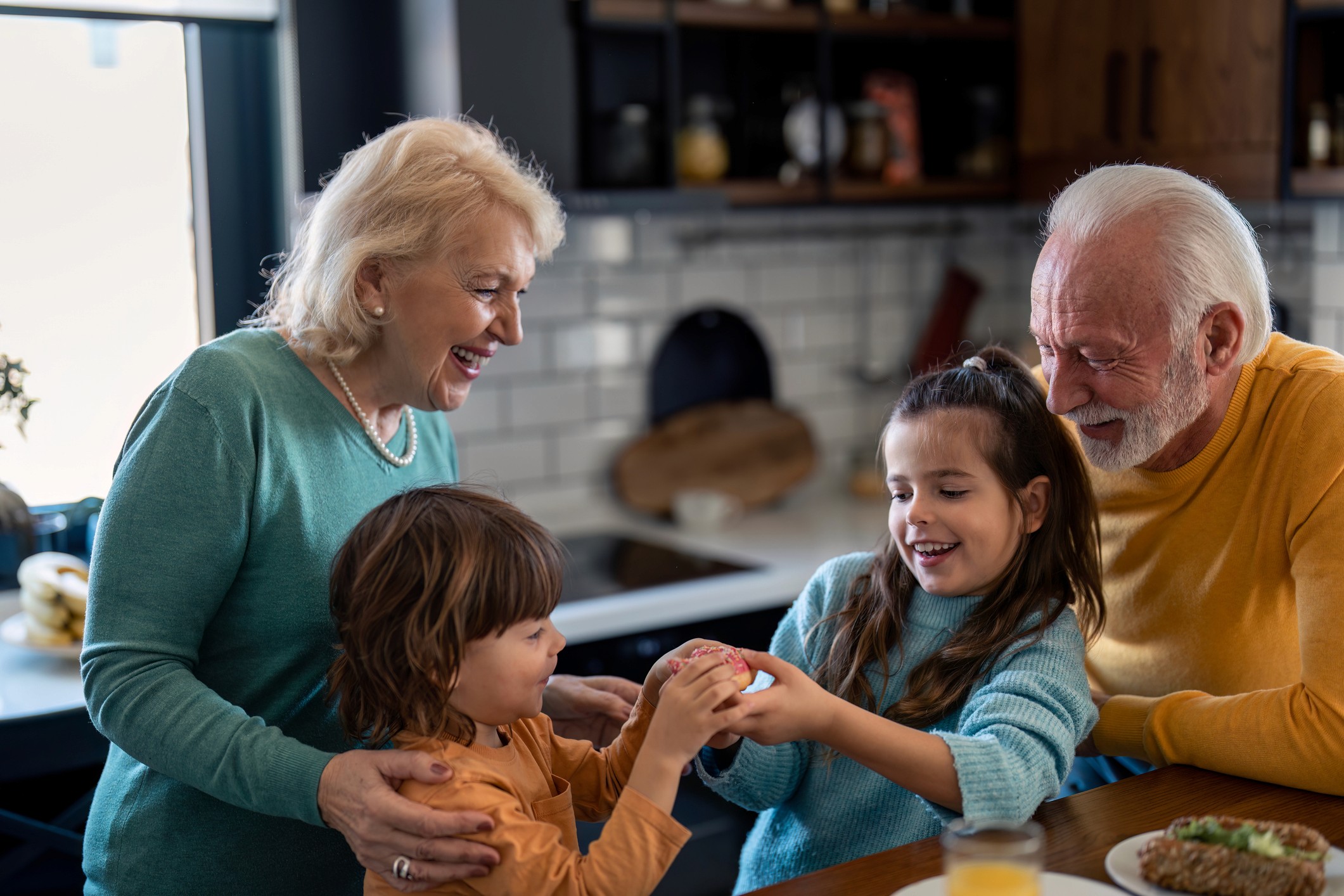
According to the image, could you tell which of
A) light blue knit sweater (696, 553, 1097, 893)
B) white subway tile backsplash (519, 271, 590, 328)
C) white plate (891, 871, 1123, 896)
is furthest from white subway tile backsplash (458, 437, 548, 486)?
white plate (891, 871, 1123, 896)

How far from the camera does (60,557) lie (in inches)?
94.1

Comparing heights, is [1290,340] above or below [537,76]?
below

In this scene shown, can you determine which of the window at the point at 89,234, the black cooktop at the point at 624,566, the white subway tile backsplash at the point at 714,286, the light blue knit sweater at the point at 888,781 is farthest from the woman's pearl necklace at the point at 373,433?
the white subway tile backsplash at the point at 714,286

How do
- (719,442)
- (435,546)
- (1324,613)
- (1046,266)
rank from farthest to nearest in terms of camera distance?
(719,442) → (1046,266) → (1324,613) → (435,546)

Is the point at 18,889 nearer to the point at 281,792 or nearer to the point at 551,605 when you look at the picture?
the point at 281,792

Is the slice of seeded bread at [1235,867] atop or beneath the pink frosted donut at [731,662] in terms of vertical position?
beneath

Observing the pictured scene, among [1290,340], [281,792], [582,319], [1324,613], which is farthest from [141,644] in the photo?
[582,319]

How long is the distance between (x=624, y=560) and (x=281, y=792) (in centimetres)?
173

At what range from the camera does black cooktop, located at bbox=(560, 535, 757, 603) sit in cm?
282

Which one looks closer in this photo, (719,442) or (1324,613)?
(1324,613)

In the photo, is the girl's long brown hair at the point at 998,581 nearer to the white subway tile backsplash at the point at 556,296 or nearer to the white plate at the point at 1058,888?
the white plate at the point at 1058,888

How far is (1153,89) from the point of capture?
3.29 meters

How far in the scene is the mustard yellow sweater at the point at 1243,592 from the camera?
4.69ft

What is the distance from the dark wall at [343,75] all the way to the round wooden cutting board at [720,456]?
1.11 m
